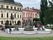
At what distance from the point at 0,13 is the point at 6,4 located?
12.1ft

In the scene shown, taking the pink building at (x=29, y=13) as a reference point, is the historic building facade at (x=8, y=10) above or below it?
above

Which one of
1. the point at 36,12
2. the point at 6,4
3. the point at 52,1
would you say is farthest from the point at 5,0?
the point at 36,12

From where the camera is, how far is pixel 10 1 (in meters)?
72.7

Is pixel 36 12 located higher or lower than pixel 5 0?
lower

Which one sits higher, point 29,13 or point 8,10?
point 8,10

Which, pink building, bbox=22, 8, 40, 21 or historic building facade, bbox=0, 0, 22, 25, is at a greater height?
historic building facade, bbox=0, 0, 22, 25

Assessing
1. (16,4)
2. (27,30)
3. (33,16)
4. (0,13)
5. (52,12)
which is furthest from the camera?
(33,16)

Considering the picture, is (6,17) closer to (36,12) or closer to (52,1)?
(52,1)

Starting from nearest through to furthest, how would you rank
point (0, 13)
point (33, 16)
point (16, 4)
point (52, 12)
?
point (52, 12)
point (0, 13)
point (16, 4)
point (33, 16)

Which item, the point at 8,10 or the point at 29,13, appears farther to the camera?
the point at 29,13

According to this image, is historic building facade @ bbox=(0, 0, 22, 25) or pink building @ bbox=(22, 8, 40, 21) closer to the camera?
historic building facade @ bbox=(0, 0, 22, 25)

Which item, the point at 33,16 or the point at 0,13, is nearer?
the point at 0,13

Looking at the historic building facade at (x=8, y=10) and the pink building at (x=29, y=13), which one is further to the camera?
the pink building at (x=29, y=13)

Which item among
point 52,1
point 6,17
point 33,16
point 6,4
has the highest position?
point 52,1
